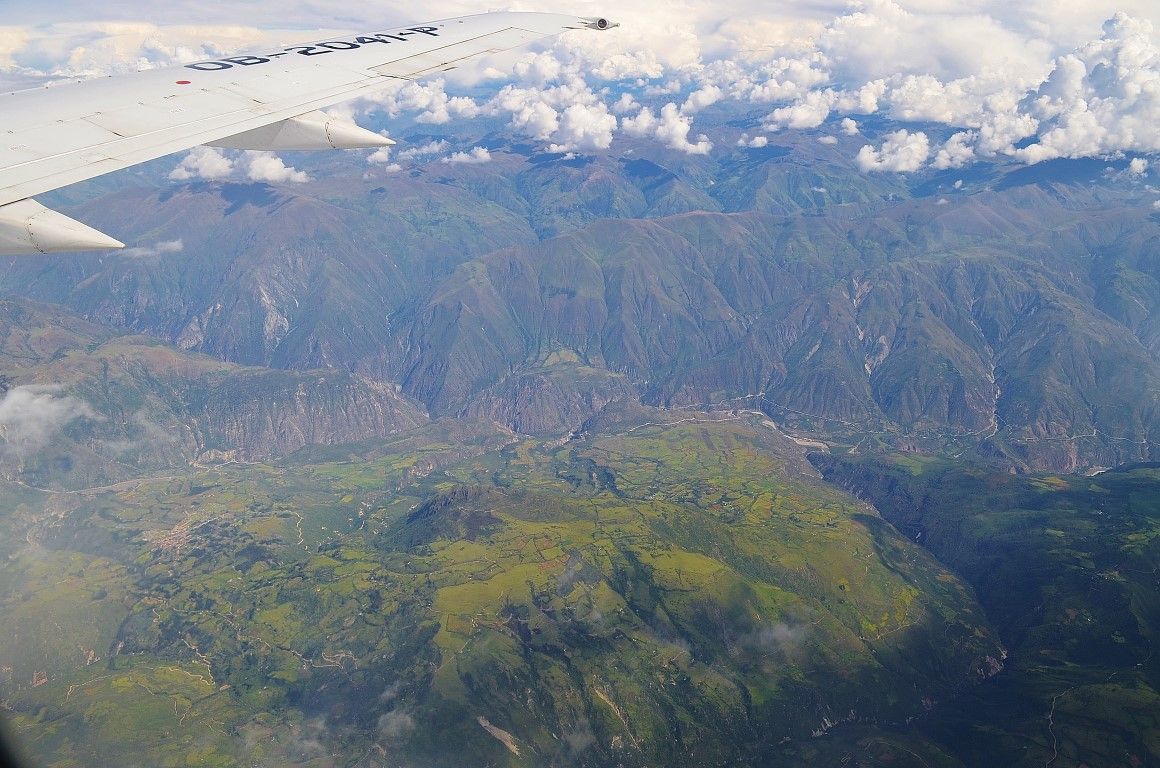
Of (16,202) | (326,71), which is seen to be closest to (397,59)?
(326,71)

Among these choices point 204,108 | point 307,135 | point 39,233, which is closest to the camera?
point 39,233

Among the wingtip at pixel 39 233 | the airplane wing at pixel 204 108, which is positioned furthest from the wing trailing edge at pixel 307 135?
the wingtip at pixel 39 233

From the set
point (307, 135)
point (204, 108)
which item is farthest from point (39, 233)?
point (307, 135)

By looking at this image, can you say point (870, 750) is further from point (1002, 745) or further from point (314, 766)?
point (314, 766)

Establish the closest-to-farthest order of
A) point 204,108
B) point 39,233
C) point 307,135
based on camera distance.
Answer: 1. point 39,233
2. point 204,108
3. point 307,135

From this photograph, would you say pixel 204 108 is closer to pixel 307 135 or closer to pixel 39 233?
pixel 307 135

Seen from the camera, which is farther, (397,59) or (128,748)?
(128,748)

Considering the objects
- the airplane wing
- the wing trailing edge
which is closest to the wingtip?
the airplane wing

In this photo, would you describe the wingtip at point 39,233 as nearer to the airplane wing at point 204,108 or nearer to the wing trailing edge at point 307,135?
the airplane wing at point 204,108
